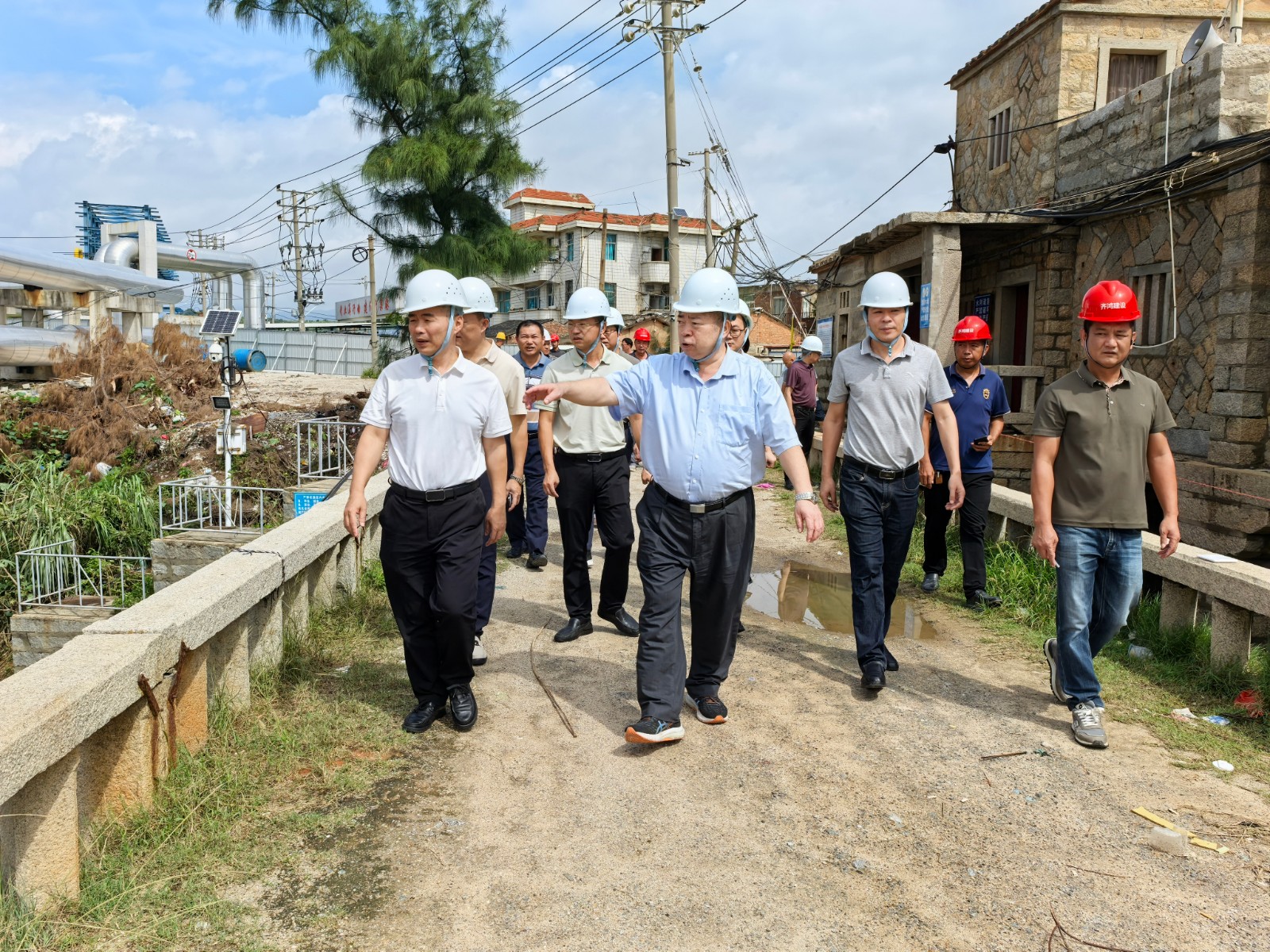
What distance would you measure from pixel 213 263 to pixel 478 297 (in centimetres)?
3185

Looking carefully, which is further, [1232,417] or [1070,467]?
[1232,417]

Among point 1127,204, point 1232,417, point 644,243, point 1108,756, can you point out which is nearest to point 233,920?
point 1108,756

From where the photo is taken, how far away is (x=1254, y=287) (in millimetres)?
9547

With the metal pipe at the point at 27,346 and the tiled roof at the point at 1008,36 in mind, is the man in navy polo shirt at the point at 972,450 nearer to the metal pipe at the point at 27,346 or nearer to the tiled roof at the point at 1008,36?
the tiled roof at the point at 1008,36

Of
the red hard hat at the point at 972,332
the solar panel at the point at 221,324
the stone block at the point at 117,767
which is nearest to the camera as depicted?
the stone block at the point at 117,767

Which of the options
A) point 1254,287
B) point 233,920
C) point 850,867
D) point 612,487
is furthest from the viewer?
point 1254,287

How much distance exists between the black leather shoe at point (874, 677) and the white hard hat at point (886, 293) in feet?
6.02

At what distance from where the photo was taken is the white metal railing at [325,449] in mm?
10891

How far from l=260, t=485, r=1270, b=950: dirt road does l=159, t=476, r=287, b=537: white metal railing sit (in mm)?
6519

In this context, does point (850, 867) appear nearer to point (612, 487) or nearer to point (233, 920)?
point (233, 920)

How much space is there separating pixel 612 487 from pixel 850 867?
307 centimetres

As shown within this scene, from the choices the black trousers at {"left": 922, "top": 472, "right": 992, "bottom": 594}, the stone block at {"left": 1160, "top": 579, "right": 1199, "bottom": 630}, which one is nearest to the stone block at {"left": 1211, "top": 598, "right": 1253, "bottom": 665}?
the stone block at {"left": 1160, "top": 579, "right": 1199, "bottom": 630}

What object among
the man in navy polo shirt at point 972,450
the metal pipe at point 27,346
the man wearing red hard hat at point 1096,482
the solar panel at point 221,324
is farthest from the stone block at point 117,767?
the metal pipe at point 27,346

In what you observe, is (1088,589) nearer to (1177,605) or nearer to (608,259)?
(1177,605)
